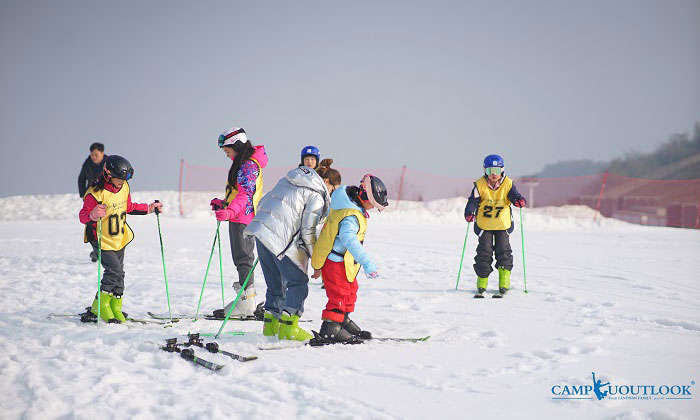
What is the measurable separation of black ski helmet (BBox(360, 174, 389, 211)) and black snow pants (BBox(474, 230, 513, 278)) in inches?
124

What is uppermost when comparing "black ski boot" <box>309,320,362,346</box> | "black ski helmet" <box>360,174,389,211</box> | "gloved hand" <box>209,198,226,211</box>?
"black ski helmet" <box>360,174,389,211</box>

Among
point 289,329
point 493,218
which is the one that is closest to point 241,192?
point 289,329

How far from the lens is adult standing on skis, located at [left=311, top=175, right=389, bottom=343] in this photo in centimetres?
440

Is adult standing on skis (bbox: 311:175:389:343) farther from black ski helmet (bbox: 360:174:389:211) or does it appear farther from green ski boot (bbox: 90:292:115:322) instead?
green ski boot (bbox: 90:292:115:322)

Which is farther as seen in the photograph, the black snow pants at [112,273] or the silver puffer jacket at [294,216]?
the black snow pants at [112,273]

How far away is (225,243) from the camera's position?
14.3 meters

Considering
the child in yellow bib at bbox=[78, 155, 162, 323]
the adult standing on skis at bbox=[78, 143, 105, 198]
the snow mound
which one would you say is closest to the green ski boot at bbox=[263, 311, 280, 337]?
the child in yellow bib at bbox=[78, 155, 162, 323]

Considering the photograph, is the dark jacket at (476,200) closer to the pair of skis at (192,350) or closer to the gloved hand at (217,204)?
the gloved hand at (217,204)

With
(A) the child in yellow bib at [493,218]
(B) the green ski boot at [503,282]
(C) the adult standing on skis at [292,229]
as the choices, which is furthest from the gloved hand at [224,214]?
(B) the green ski boot at [503,282]

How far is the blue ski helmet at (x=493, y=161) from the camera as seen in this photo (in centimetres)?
714

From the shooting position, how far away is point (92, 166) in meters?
9.59

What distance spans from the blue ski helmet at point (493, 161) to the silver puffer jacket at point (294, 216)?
331cm

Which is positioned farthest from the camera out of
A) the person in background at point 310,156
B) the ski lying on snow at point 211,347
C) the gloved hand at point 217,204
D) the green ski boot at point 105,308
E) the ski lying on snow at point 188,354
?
the person in background at point 310,156

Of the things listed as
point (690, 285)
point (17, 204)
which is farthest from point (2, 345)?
point (17, 204)
